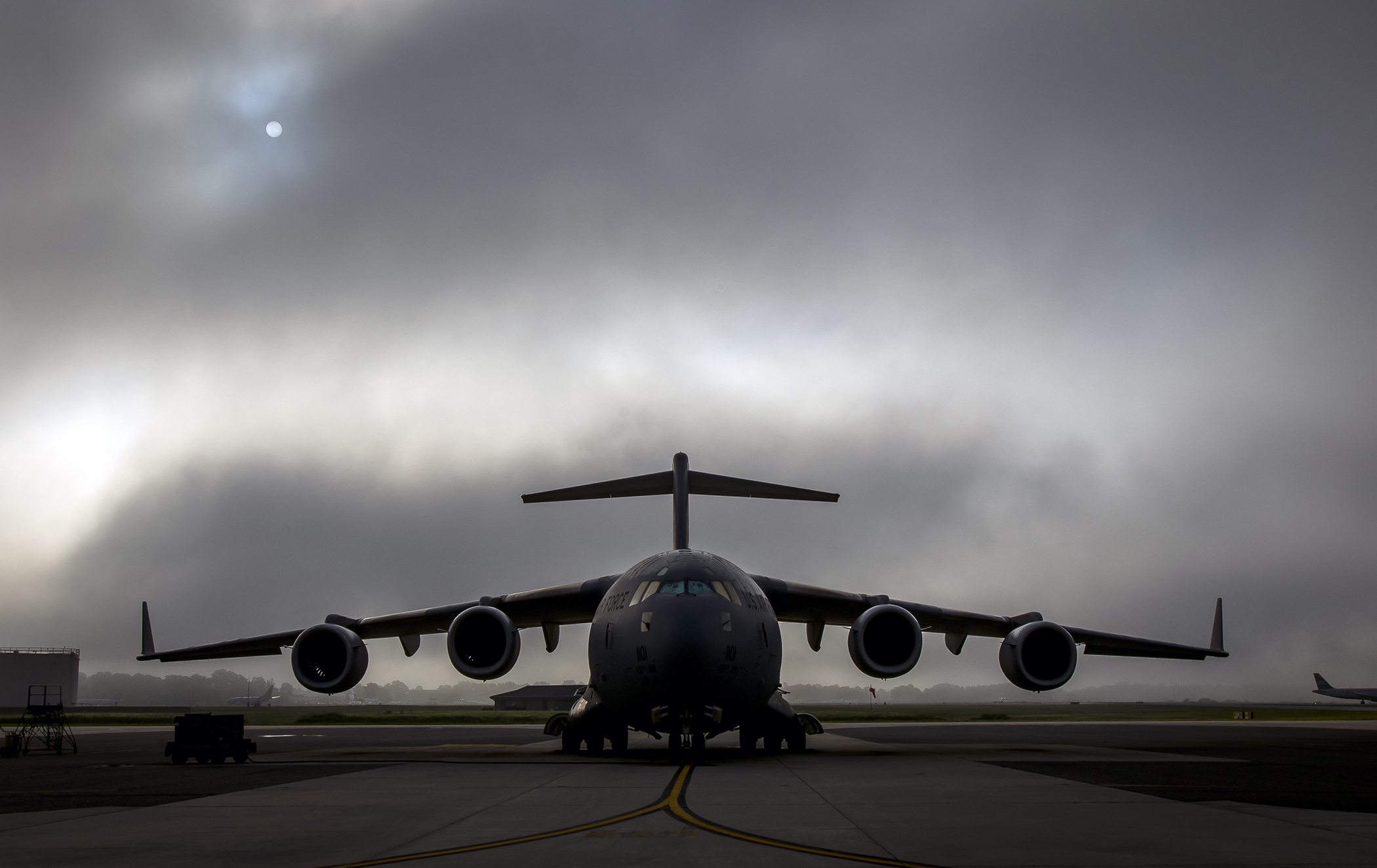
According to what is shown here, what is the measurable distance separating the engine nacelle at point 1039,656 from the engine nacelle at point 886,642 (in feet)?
Result: 7.16

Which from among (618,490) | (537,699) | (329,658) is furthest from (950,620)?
(537,699)

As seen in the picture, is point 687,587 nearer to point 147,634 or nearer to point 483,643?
point 483,643

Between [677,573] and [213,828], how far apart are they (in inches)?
305

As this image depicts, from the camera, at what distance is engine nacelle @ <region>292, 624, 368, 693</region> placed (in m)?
18.5

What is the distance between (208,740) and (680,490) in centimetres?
957

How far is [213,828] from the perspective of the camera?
24.4 ft

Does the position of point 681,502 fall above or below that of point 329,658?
above

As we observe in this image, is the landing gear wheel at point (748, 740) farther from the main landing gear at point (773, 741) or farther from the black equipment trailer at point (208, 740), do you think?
the black equipment trailer at point (208, 740)

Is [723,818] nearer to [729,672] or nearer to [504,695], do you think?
[729,672]

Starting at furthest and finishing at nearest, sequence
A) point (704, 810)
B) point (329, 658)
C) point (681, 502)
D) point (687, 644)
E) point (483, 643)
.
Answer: point (681, 502)
point (329, 658)
point (483, 643)
point (687, 644)
point (704, 810)

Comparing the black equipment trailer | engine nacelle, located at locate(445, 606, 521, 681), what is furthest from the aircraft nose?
the black equipment trailer

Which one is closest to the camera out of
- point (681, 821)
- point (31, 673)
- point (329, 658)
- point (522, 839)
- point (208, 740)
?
point (522, 839)

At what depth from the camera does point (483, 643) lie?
1772 cm

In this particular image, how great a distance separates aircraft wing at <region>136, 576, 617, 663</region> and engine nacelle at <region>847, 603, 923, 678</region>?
16.3 feet
